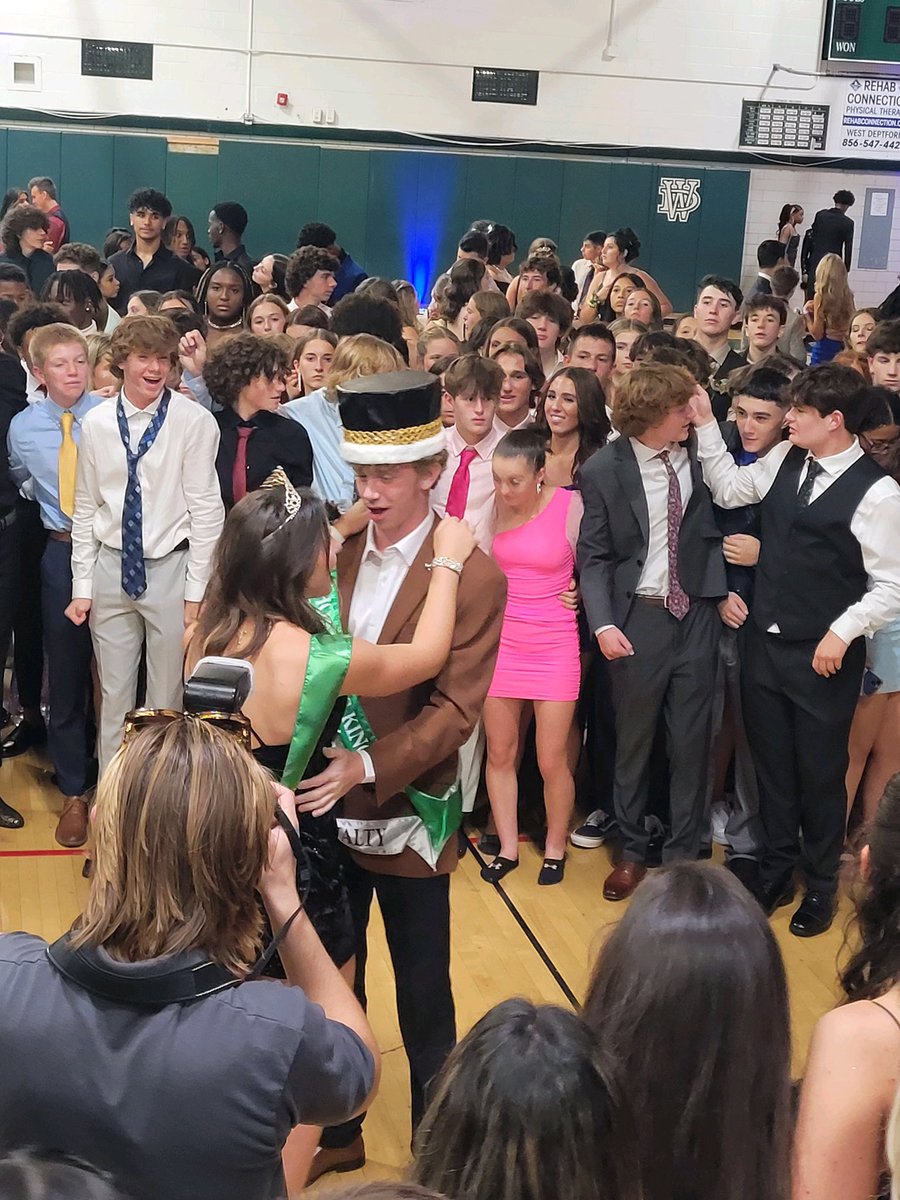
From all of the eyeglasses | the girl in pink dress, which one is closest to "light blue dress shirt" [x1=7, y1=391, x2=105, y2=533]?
the girl in pink dress

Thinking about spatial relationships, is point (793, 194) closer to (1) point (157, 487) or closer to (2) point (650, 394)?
(2) point (650, 394)

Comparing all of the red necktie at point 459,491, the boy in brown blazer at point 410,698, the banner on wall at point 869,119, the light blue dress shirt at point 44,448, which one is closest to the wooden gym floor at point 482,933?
the boy in brown blazer at point 410,698

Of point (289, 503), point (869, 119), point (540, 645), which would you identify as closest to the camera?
point (289, 503)

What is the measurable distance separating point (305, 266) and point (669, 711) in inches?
135

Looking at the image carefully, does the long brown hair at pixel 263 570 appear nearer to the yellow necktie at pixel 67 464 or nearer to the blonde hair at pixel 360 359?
the blonde hair at pixel 360 359

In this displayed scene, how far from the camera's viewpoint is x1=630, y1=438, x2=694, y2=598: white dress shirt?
4430 millimetres

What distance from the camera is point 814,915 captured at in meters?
4.38

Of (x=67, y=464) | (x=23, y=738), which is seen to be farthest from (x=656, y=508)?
(x=23, y=738)

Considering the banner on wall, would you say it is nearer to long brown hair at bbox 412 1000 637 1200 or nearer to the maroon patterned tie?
the maroon patterned tie

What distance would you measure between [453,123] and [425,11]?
1068 mm

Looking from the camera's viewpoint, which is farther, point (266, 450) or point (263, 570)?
point (266, 450)

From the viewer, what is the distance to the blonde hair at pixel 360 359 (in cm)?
454

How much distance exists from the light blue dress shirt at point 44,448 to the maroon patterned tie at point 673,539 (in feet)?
6.71

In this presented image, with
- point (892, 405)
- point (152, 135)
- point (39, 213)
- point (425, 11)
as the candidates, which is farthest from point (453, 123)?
point (892, 405)
